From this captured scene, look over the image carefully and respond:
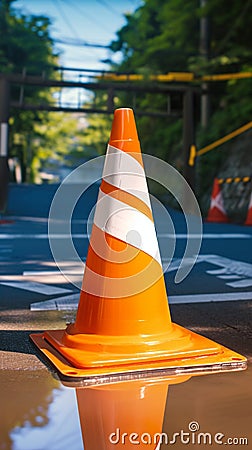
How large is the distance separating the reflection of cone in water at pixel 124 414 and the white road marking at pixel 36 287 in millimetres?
2727

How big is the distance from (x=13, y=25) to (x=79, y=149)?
5131cm

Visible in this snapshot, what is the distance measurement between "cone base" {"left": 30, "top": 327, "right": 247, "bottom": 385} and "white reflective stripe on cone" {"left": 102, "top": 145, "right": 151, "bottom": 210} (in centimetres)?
86

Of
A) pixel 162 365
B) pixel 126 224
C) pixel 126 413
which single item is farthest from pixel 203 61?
pixel 126 413

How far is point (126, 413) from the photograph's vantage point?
8.91 feet

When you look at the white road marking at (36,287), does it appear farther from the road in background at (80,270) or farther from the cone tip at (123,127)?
the cone tip at (123,127)

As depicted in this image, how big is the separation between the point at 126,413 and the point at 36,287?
338 centimetres

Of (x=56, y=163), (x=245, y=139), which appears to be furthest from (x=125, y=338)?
(x=56, y=163)

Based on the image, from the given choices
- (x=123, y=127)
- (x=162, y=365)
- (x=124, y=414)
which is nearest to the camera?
(x=124, y=414)

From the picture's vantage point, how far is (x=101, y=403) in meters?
2.83

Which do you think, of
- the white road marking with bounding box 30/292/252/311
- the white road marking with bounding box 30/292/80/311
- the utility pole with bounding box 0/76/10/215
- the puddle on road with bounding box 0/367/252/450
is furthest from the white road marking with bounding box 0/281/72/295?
the utility pole with bounding box 0/76/10/215

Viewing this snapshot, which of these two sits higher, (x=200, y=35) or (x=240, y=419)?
(x=200, y=35)

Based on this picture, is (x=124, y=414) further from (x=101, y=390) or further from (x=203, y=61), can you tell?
(x=203, y=61)

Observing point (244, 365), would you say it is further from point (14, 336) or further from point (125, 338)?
point (14, 336)

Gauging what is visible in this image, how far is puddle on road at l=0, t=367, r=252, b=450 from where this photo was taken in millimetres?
2428
